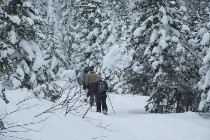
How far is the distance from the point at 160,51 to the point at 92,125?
952 cm

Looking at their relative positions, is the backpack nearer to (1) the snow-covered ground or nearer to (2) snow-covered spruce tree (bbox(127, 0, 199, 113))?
(2) snow-covered spruce tree (bbox(127, 0, 199, 113))

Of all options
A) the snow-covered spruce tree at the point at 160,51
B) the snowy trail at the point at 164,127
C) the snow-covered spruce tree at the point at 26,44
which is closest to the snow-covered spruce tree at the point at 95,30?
the snow-covered spruce tree at the point at 160,51

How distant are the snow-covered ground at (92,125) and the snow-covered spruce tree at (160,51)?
3.72 metres

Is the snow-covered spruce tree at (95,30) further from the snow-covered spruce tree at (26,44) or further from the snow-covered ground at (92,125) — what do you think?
the snow-covered ground at (92,125)

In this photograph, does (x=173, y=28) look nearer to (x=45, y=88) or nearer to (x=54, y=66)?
(x=45, y=88)

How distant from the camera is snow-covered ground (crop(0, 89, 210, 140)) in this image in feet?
18.4

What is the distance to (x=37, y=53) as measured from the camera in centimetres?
1280

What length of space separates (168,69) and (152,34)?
194 cm

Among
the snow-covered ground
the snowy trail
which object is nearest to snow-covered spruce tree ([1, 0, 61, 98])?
the snow-covered ground

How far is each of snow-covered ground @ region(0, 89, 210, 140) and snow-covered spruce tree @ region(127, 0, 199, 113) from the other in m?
3.72

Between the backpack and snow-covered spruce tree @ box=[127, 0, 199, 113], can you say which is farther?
snow-covered spruce tree @ box=[127, 0, 199, 113]

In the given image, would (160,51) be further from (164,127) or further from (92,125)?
(92,125)

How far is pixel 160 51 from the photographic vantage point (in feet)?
54.1

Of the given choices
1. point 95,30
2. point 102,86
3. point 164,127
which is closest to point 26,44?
point 102,86
